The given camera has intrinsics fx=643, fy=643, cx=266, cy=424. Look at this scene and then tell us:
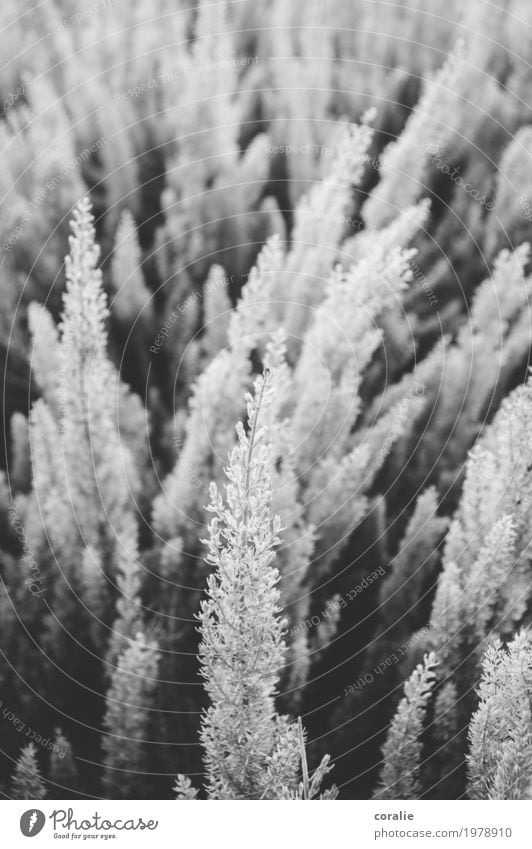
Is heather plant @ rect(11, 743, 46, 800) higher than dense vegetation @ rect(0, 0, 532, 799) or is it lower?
lower

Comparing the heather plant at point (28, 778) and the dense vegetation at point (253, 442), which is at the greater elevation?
the dense vegetation at point (253, 442)

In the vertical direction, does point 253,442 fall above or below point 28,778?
above

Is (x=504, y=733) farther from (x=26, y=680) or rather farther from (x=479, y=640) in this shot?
(x=26, y=680)

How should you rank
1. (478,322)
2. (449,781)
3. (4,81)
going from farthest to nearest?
(4,81), (478,322), (449,781)

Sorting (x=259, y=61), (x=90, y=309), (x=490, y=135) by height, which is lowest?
(x=90, y=309)

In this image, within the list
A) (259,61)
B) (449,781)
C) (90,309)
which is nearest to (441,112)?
(259,61)

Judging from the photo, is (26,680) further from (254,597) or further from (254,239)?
(254,239)

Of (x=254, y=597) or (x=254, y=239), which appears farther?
(x=254, y=239)

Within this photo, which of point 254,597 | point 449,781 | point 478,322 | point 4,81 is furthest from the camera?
point 4,81

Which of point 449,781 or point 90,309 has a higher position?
point 90,309
